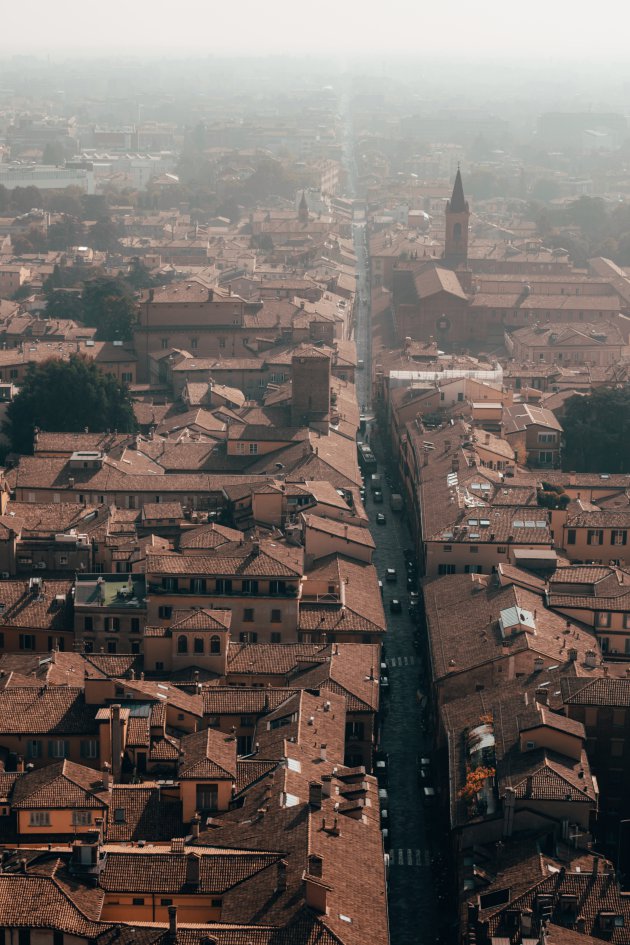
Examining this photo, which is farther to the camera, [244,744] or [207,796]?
[244,744]

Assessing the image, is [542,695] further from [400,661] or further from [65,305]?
[65,305]

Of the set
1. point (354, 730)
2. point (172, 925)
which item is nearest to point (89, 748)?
point (354, 730)

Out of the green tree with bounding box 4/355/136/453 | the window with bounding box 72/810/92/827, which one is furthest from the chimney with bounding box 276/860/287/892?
the green tree with bounding box 4/355/136/453

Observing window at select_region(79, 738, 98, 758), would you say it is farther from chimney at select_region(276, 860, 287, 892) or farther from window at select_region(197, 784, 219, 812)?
chimney at select_region(276, 860, 287, 892)

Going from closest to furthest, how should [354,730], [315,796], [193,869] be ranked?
[193,869] < [315,796] < [354,730]

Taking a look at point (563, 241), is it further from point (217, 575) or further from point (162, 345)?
point (217, 575)

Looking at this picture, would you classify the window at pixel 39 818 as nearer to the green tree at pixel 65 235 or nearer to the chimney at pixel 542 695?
the chimney at pixel 542 695
